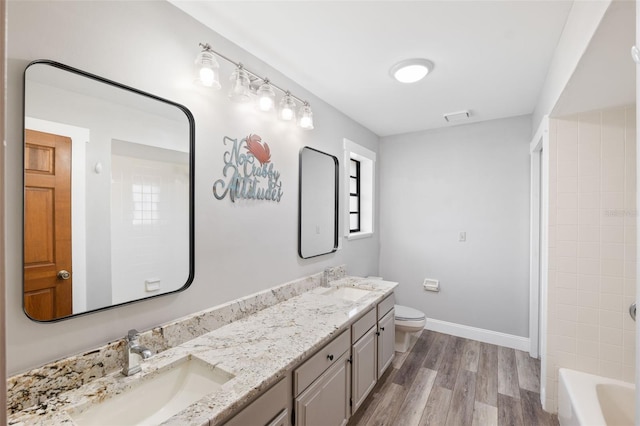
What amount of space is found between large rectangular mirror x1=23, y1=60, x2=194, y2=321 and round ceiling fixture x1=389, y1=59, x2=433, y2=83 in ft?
4.66

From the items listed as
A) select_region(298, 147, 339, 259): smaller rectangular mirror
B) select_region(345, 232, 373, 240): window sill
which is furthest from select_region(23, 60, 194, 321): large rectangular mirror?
select_region(345, 232, 373, 240): window sill

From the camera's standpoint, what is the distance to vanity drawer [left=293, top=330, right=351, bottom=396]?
1.33 metres

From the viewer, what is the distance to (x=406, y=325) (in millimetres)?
2742

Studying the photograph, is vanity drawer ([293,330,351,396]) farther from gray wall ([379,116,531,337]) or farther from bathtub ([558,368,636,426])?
gray wall ([379,116,531,337])

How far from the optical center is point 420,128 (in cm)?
346

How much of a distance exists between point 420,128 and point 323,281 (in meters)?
2.23

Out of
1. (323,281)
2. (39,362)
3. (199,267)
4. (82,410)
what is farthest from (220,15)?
(323,281)

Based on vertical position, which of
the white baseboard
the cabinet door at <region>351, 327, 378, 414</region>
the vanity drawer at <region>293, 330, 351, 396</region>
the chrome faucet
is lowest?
the white baseboard

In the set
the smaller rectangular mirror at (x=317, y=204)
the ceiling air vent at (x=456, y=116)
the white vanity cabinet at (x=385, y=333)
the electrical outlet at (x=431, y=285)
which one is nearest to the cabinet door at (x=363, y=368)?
the white vanity cabinet at (x=385, y=333)

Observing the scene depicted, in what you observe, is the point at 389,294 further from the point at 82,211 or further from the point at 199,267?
the point at 82,211

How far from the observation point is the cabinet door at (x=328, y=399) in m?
1.38

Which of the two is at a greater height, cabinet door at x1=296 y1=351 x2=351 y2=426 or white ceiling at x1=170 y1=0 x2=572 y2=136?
white ceiling at x1=170 y1=0 x2=572 y2=136

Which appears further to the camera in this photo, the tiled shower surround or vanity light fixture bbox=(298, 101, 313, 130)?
vanity light fixture bbox=(298, 101, 313, 130)

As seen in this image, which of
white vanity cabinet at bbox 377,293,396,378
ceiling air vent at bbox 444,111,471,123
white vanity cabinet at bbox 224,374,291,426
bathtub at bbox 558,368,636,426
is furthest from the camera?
ceiling air vent at bbox 444,111,471,123
